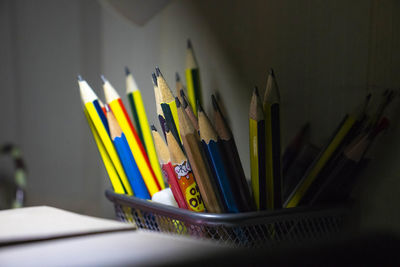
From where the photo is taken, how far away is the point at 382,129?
26cm

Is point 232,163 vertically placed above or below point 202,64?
below

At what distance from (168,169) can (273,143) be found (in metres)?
0.08

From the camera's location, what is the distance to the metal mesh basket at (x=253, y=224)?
0.26m

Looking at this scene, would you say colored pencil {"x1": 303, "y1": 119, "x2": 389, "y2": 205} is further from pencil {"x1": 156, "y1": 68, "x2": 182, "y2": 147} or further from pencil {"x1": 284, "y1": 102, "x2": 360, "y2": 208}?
pencil {"x1": 156, "y1": 68, "x2": 182, "y2": 147}

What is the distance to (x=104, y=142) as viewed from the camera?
1.08ft

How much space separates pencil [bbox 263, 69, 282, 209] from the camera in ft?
0.87

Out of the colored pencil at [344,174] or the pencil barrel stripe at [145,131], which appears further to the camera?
the pencil barrel stripe at [145,131]

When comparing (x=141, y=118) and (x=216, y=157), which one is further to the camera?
(x=141, y=118)

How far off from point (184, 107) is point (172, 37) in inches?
9.4

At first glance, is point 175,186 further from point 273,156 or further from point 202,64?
point 202,64

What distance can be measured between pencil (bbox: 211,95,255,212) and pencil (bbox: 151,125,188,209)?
0.14 feet

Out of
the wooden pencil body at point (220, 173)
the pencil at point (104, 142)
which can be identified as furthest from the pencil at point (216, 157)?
the pencil at point (104, 142)

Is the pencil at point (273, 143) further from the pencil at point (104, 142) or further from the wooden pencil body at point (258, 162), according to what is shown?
the pencil at point (104, 142)

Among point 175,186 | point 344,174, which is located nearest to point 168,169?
point 175,186
